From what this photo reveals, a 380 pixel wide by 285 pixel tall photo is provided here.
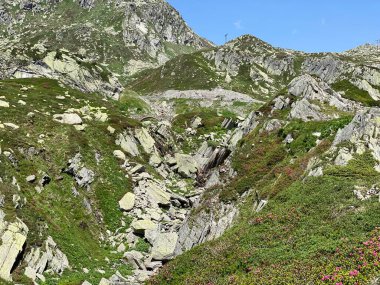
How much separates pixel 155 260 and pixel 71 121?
26535 mm

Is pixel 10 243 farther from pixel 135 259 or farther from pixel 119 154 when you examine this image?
pixel 119 154

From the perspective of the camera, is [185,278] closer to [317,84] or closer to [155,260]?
[155,260]

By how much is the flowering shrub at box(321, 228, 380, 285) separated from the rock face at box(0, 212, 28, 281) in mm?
21379

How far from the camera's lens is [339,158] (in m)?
27.6

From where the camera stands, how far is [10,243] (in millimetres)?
27500

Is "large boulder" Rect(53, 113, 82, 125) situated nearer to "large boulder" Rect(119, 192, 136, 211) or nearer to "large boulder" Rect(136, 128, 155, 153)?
"large boulder" Rect(136, 128, 155, 153)

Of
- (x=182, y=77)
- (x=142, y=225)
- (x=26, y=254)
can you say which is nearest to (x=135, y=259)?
(x=142, y=225)

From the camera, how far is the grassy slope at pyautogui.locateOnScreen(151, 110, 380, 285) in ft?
57.6

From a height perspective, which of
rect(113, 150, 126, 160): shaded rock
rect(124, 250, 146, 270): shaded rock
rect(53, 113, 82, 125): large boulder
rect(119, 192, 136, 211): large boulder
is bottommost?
rect(124, 250, 146, 270): shaded rock

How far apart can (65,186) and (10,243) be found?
11.7 meters

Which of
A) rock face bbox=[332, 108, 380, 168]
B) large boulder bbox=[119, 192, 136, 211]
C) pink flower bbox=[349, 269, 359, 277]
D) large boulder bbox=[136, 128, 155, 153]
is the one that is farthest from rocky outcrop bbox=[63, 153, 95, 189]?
pink flower bbox=[349, 269, 359, 277]

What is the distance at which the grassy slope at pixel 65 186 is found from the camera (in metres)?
31.5

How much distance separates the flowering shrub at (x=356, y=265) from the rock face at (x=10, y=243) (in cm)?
2138

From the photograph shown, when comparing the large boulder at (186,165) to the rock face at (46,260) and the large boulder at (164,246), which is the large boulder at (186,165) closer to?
the large boulder at (164,246)
